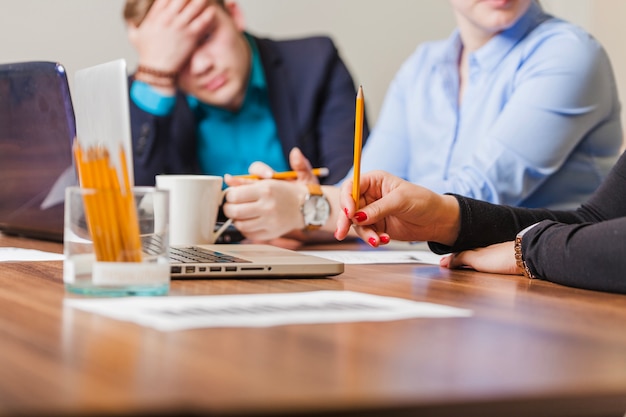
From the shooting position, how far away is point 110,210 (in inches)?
33.6

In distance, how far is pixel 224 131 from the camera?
2.88 meters

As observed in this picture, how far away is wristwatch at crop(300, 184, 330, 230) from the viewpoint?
1.72 meters

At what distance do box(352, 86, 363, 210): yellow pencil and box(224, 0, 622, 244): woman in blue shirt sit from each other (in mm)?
431

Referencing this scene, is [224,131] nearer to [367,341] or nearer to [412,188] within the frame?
[412,188]

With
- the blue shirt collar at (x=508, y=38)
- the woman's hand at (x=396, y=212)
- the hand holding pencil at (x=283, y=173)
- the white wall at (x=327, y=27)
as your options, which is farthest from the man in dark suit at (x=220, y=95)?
the woman's hand at (x=396, y=212)

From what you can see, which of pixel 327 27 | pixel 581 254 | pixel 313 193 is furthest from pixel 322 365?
pixel 327 27

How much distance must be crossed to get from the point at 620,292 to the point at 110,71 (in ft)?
1.96

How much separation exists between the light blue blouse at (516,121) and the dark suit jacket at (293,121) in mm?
364

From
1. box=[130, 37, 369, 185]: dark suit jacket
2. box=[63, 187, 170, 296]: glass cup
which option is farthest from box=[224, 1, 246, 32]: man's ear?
box=[63, 187, 170, 296]: glass cup

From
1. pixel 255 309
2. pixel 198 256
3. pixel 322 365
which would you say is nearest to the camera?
pixel 322 365

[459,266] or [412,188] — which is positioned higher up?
[412,188]

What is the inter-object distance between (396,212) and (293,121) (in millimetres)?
1541

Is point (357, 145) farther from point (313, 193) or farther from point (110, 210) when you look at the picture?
point (313, 193)

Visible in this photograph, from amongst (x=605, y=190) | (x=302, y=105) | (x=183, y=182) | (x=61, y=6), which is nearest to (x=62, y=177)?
(x=183, y=182)
